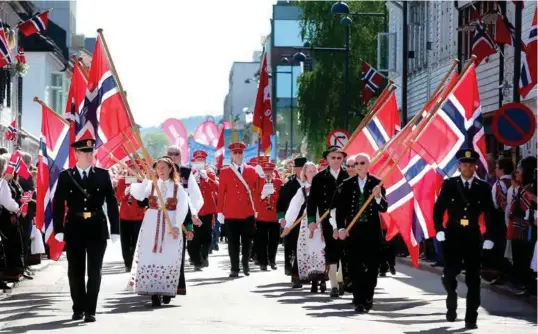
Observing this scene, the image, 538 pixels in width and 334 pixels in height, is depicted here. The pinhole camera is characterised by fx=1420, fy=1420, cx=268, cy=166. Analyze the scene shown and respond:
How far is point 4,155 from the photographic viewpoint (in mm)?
18406

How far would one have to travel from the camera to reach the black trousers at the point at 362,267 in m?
15.7

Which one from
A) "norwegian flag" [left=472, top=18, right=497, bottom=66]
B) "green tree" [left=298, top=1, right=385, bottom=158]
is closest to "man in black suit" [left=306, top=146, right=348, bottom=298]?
"norwegian flag" [left=472, top=18, right=497, bottom=66]

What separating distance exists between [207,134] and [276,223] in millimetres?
23100

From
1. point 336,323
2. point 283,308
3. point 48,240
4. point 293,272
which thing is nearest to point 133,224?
point 293,272

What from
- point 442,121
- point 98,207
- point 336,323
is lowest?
point 336,323

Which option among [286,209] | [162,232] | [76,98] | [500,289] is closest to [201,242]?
[286,209]

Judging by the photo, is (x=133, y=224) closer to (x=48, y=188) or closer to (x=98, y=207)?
(x=48, y=188)

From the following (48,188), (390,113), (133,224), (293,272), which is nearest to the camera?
(48,188)

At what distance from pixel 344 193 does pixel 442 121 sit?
1590mm

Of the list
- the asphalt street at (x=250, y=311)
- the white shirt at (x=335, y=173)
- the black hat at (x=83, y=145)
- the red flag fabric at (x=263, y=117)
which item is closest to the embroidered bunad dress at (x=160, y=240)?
the asphalt street at (x=250, y=311)

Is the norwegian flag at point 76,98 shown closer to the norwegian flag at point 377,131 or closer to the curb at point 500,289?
the norwegian flag at point 377,131

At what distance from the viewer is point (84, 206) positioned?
565 inches

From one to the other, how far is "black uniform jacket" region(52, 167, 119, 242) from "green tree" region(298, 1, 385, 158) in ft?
137

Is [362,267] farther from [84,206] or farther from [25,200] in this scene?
[25,200]
